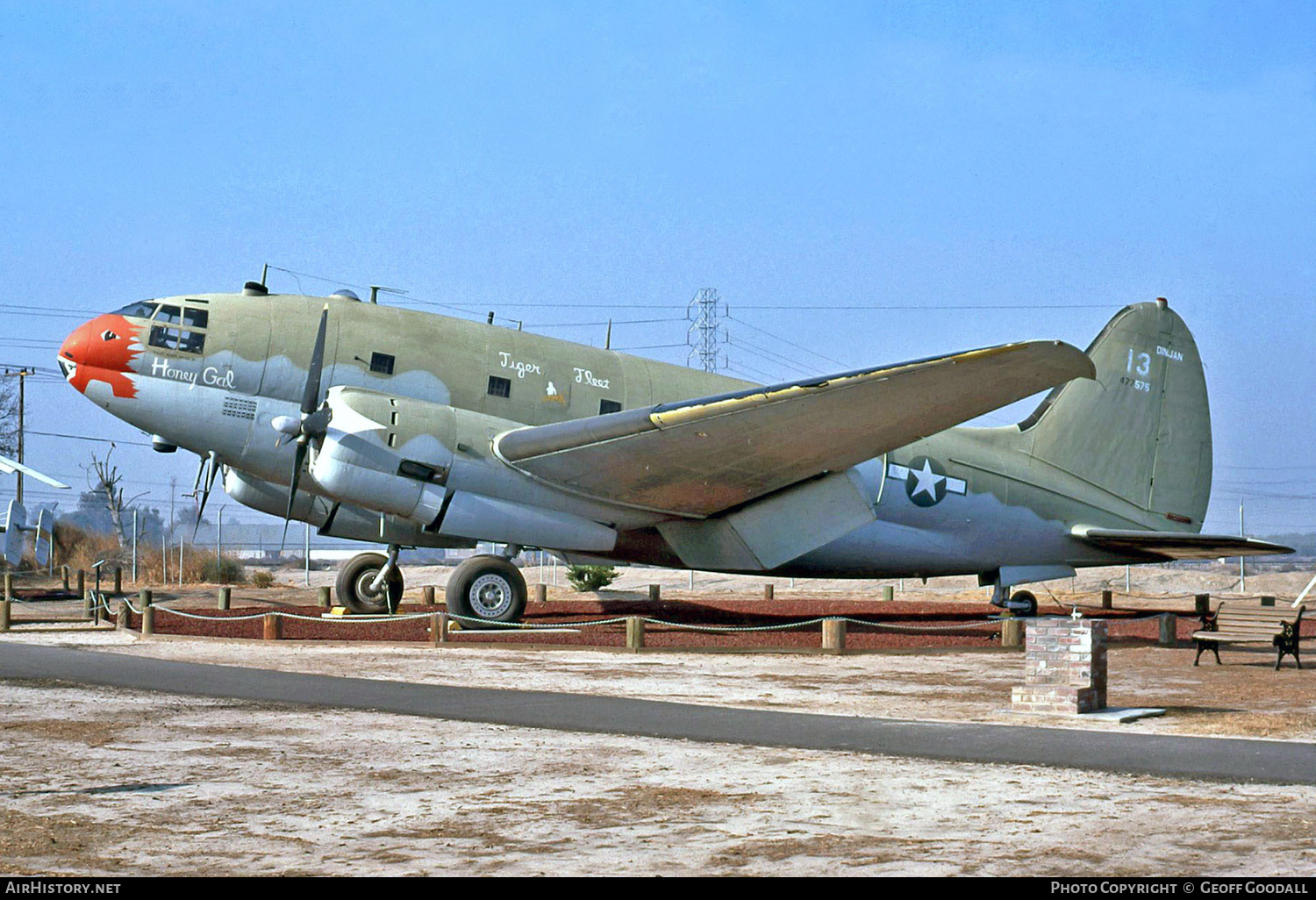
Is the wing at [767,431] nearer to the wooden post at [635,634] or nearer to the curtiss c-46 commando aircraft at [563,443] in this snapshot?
the curtiss c-46 commando aircraft at [563,443]

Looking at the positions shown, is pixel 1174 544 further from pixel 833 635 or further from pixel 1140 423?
pixel 833 635

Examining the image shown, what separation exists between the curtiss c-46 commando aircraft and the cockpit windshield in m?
0.06

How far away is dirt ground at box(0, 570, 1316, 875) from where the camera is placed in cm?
634

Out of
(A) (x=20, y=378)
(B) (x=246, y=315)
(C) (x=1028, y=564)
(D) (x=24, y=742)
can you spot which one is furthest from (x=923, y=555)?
(A) (x=20, y=378)

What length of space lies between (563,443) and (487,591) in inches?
126

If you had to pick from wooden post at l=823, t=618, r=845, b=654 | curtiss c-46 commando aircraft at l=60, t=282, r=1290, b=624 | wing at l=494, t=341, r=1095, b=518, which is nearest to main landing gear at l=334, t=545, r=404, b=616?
curtiss c-46 commando aircraft at l=60, t=282, r=1290, b=624

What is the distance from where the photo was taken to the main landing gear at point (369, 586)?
85.6 ft

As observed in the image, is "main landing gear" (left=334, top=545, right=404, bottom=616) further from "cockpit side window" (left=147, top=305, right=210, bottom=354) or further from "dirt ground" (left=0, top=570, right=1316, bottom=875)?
"dirt ground" (left=0, top=570, right=1316, bottom=875)

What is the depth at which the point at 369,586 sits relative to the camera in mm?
26781

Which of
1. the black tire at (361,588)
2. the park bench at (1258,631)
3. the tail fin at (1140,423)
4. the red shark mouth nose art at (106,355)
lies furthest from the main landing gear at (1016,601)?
the red shark mouth nose art at (106,355)

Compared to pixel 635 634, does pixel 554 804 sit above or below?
below

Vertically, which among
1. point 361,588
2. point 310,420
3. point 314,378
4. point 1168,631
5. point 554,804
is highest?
point 314,378

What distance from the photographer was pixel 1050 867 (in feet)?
20.2

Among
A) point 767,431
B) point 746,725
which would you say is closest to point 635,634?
point 767,431
